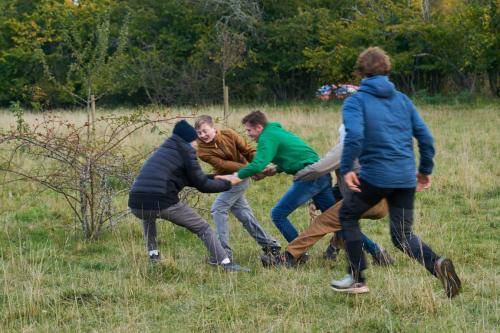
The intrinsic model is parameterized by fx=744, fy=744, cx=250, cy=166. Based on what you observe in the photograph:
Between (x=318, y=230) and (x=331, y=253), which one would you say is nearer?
(x=318, y=230)

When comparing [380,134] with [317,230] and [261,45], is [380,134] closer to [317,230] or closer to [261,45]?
[317,230]

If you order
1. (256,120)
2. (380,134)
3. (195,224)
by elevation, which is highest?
(380,134)

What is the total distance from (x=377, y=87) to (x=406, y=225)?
1028 mm

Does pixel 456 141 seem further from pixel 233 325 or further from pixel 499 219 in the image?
pixel 233 325

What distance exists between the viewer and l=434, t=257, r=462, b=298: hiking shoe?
530cm

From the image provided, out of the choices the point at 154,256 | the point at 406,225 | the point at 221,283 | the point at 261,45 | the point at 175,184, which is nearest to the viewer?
the point at 406,225

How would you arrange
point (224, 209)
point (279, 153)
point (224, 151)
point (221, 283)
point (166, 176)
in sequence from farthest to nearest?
1. point (224, 209)
2. point (224, 151)
3. point (279, 153)
4. point (166, 176)
5. point (221, 283)

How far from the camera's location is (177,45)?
34156 mm

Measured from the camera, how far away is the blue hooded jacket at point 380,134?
207 inches

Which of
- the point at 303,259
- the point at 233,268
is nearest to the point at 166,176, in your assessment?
the point at 233,268

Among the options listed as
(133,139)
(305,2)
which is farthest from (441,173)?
(305,2)

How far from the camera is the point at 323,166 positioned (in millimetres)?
6715

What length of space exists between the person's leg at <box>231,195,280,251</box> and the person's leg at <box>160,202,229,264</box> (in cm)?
76

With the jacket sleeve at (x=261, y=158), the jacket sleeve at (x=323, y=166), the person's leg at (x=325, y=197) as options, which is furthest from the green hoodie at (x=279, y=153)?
the person's leg at (x=325, y=197)
